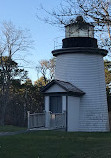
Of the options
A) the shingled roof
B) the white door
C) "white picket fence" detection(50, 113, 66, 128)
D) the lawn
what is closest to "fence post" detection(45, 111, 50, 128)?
"white picket fence" detection(50, 113, 66, 128)

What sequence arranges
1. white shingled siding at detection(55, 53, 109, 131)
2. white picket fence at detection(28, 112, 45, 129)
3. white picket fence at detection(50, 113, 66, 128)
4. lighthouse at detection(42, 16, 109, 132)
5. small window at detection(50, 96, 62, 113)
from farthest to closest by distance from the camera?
white shingled siding at detection(55, 53, 109, 131) → lighthouse at detection(42, 16, 109, 132) → small window at detection(50, 96, 62, 113) → white picket fence at detection(50, 113, 66, 128) → white picket fence at detection(28, 112, 45, 129)

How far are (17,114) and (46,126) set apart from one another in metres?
16.7

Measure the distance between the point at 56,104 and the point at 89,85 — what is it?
2685 mm

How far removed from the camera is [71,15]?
1152 cm

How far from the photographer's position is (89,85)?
851 inches

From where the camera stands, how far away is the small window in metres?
Answer: 20.7

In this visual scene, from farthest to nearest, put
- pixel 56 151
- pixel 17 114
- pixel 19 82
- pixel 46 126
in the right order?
pixel 17 114
pixel 19 82
pixel 46 126
pixel 56 151

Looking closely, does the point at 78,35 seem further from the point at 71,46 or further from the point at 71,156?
the point at 71,156

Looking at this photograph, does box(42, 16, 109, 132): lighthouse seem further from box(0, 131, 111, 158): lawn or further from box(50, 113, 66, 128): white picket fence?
box(0, 131, 111, 158): lawn

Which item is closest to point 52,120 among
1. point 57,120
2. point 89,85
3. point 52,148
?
point 57,120

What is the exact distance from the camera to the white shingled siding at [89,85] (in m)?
21.4

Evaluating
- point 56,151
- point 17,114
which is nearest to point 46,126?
point 56,151

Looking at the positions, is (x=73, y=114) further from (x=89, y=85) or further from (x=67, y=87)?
(x=89, y=85)

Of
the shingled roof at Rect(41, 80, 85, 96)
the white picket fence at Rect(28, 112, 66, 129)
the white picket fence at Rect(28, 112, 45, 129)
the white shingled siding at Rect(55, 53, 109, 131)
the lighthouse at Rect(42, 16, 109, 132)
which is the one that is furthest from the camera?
the white shingled siding at Rect(55, 53, 109, 131)
